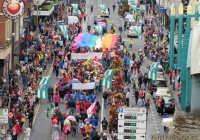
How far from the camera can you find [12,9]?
62.6 m

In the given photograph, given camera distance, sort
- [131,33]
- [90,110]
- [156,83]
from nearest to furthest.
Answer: [90,110], [156,83], [131,33]

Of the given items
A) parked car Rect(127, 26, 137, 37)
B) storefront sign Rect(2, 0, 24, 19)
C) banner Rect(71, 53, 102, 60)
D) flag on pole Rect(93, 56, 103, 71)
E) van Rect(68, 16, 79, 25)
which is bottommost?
parked car Rect(127, 26, 137, 37)

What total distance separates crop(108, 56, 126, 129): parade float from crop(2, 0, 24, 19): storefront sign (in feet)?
25.6

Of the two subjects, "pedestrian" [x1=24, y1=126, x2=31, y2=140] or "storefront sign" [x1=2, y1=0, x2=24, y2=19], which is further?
"storefront sign" [x1=2, y1=0, x2=24, y2=19]

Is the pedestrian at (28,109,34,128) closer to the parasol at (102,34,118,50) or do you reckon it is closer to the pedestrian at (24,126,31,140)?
the pedestrian at (24,126,31,140)

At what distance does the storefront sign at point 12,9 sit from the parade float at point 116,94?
782 cm

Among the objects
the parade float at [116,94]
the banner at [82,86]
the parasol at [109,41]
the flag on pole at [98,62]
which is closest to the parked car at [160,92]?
the parade float at [116,94]

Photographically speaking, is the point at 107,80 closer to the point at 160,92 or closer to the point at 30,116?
the point at 160,92

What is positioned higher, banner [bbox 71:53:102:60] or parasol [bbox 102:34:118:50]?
banner [bbox 71:53:102:60]

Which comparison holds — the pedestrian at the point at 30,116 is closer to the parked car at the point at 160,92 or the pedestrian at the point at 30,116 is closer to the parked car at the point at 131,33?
the parked car at the point at 160,92

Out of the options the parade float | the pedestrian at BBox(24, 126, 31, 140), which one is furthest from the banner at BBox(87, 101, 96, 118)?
the pedestrian at BBox(24, 126, 31, 140)

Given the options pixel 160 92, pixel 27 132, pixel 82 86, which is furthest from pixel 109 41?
pixel 27 132

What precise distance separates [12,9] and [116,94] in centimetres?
1084

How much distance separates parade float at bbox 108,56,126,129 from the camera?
49.4 metres
